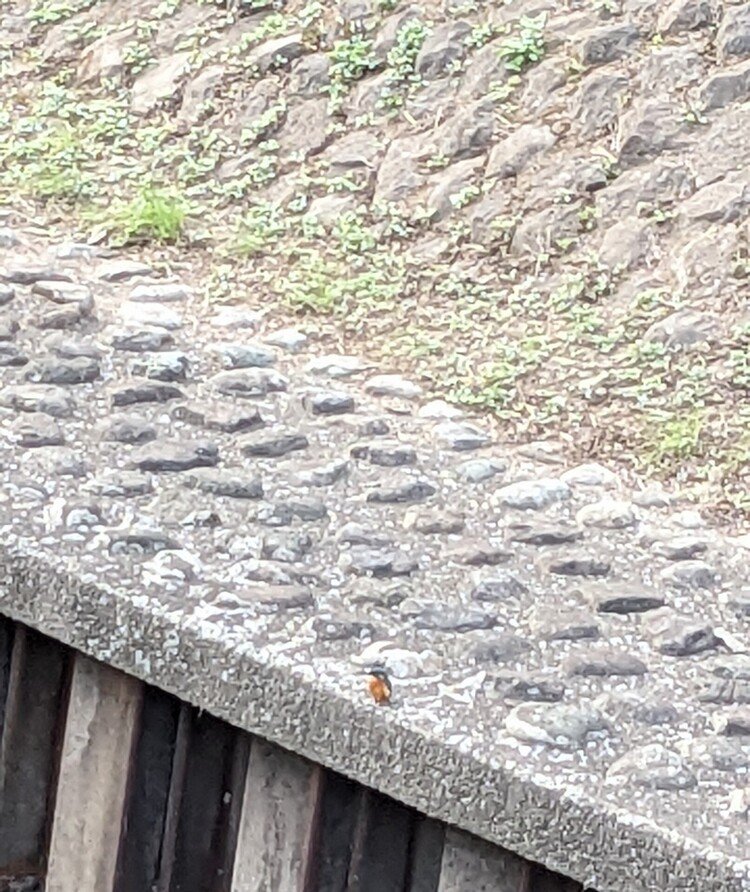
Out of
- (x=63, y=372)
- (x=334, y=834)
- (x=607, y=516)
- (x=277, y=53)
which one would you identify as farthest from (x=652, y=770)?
(x=277, y=53)

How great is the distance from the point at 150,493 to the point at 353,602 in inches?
15.7

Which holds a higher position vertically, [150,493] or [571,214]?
[571,214]

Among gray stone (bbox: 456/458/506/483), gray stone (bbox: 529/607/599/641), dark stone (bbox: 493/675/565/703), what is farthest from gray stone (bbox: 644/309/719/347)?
dark stone (bbox: 493/675/565/703)

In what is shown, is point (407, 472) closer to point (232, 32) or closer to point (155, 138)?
point (155, 138)

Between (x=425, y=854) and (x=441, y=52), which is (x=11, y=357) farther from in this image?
(x=441, y=52)

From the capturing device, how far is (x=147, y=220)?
3.85 metres

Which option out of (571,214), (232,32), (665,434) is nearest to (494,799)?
(665,434)

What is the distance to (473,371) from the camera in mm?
3410

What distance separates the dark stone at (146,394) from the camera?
9.88 ft

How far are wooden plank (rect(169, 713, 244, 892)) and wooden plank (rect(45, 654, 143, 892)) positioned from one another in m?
0.09

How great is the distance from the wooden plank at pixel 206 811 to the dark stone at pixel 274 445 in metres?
0.53

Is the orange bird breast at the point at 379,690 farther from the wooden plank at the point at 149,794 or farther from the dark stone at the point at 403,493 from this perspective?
the dark stone at the point at 403,493

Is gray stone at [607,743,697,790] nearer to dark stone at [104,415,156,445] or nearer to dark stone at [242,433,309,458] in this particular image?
dark stone at [242,433,309,458]

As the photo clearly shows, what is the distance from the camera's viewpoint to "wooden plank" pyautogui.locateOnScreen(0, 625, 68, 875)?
2.67 metres
